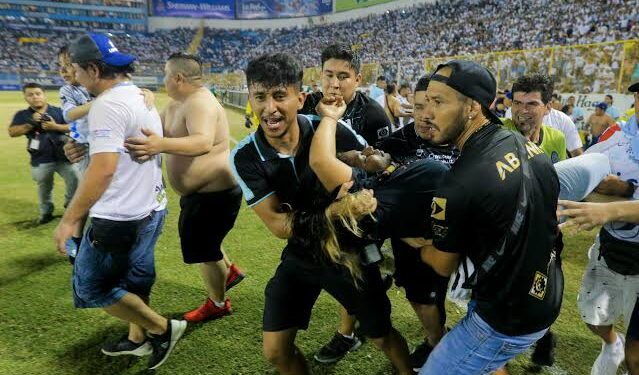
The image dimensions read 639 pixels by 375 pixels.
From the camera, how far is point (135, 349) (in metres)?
3.30

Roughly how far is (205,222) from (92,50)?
5.22 feet

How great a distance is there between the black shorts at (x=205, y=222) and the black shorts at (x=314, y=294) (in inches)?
54.3

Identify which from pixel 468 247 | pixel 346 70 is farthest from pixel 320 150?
pixel 346 70

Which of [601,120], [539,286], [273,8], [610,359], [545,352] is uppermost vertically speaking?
[273,8]

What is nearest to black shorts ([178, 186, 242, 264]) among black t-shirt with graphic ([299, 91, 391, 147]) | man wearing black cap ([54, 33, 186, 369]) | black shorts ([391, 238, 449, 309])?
man wearing black cap ([54, 33, 186, 369])

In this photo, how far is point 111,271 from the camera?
116 inches

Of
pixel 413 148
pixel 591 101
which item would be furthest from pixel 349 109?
pixel 591 101

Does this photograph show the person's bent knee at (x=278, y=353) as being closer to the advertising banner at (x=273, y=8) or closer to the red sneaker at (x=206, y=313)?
the red sneaker at (x=206, y=313)

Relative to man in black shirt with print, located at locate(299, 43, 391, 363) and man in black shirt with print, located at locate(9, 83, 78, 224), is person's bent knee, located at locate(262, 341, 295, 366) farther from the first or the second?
man in black shirt with print, located at locate(9, 83, 78, 224)

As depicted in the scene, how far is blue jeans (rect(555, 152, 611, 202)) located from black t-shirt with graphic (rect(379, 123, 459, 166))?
4.30 ft

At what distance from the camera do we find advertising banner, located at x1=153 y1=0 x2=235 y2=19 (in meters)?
64.1

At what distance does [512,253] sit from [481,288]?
22cm

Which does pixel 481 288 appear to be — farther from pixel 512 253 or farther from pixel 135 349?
pixel 135 349

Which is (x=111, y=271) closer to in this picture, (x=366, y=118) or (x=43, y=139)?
(x=366, y=118)
